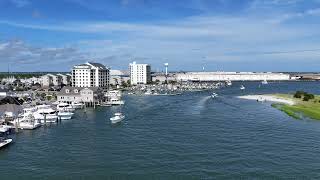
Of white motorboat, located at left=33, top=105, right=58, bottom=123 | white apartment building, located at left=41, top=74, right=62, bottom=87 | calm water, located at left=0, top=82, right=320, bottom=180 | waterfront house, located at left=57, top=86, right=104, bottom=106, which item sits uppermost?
white apartment building, located at left=41, top=74, right=62, bottom=87

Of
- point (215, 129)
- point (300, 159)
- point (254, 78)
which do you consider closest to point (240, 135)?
point (215, 129)

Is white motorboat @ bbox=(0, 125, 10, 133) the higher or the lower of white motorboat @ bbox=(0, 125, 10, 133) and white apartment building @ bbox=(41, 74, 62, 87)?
the lower

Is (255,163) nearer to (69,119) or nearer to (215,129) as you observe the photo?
(215,129)

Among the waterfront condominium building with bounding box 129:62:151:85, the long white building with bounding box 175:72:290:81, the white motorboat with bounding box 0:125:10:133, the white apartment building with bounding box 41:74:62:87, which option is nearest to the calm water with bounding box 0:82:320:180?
the white motorboat with bounding box 0:125:10:133

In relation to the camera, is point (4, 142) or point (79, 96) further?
point (79, 96)

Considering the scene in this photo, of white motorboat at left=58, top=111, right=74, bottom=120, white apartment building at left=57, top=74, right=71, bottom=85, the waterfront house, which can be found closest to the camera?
white motorboat at left=58, top=111, right=74, bottom=120

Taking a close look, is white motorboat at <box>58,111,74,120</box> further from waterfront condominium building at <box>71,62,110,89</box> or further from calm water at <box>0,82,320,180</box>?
waterfront condominium building at <box>71,62,110,89</box>

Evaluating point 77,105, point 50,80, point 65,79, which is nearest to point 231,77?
point 65,79

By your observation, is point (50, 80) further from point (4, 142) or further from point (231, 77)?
point (231, 77)
